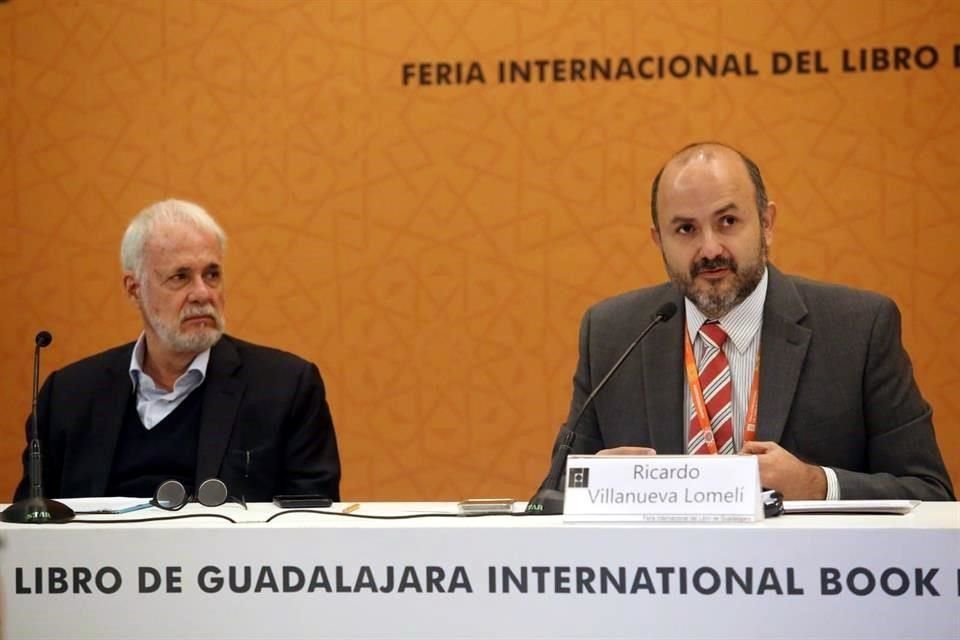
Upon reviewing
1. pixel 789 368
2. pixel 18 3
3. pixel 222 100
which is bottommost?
pixel 789 368

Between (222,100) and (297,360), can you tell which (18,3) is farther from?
(297,360)

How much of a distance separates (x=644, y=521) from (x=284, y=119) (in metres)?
3.46

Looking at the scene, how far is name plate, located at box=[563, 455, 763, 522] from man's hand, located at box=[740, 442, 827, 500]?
0.52 metres

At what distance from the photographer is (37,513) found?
239 cm

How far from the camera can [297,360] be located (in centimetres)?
402

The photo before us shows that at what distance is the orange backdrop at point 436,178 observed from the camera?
4949 mm

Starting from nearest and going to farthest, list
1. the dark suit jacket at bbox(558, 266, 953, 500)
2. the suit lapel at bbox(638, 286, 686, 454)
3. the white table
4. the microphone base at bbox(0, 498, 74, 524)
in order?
the white table → the microphone base at bbox(0, 498, 74, 524) → the dark suit jacket at bbox(558, 266, 953, 500) → the suit lapel at bbox(638, 286, 686, 454)

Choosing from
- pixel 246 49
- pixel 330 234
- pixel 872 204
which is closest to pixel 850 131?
pixel 872 204

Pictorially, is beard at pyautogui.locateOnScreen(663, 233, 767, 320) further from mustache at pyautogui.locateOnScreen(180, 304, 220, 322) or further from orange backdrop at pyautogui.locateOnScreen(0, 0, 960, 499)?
orange backdrop at pyautogui.locateOnScreen(0, 0, 960, 499)

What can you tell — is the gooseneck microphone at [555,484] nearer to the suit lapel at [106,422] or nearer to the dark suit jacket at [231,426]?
the dark suit jacket at [231,426]

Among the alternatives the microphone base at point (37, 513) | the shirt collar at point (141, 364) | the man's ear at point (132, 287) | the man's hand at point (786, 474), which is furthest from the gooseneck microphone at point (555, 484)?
the man's ear at point (132, 287)

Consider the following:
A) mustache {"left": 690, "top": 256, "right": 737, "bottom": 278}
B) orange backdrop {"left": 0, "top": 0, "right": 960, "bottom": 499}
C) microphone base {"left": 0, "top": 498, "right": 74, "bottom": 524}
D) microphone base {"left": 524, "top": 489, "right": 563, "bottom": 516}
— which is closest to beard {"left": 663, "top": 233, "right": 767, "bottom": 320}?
mustache {"left": 690, "top": 256, "right": 737, "bottom": 278}

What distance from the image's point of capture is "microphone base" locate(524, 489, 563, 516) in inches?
93.9

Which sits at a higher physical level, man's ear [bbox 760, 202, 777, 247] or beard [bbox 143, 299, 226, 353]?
man's ear [bbox 760, 202, 777, 247]
